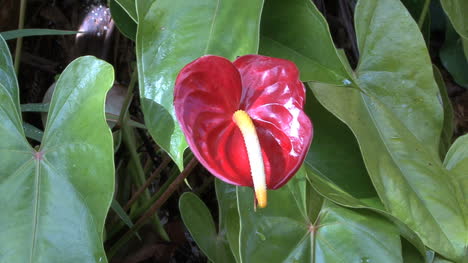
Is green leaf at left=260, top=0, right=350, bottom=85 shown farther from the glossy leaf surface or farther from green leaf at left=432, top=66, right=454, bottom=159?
green leaf at left=432, top=66, right=454, bottom=159

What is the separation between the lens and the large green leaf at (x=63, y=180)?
20.9 inches

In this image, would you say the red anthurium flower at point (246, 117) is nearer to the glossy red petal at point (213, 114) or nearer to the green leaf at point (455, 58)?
the glossy red petal at point (213, 114)

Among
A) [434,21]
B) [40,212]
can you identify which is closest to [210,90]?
[40,212]

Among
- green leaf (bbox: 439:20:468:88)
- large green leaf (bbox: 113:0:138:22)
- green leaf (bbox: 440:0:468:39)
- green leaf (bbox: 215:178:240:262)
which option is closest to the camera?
large green leaf (bbox: 113:0:138:22)

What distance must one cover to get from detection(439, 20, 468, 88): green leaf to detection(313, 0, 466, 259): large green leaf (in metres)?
0.89

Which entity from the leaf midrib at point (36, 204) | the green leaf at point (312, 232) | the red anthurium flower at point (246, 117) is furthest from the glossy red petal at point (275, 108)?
the leaf midrib at point (36, 204)

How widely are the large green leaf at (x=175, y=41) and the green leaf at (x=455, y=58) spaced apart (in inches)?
48.6

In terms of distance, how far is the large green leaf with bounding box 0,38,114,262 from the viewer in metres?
0.53

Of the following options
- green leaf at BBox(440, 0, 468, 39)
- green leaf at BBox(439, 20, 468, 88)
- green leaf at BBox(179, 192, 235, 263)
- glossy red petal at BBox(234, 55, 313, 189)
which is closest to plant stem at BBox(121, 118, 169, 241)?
green leaf at BBox(179, 192, 235, 263)

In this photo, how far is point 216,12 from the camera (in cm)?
60

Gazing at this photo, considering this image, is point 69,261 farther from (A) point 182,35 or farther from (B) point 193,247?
(B) point 193,247

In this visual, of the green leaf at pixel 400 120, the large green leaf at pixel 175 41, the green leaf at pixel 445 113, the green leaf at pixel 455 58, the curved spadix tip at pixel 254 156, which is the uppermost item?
the large green leaf at pixel 175 41

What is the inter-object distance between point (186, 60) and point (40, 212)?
8.6 inches

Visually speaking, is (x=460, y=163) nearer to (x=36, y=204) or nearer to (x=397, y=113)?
(x=397, y=113)
